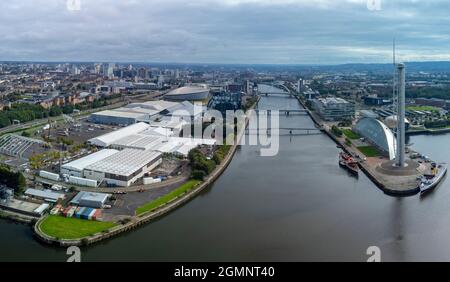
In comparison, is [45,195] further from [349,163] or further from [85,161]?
[349,163]

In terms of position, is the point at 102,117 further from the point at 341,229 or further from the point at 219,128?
the point at 341,229

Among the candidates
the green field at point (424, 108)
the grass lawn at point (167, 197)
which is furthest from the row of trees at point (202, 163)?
the green field at point (424, 108)

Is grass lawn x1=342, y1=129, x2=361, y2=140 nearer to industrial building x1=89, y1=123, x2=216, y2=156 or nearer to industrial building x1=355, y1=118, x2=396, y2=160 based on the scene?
industrial building x1=355, y1=118, x2=396, y2=160

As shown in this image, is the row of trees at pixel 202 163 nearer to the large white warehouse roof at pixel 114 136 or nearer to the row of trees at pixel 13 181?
the large white warehouse roof at pixel 114 136

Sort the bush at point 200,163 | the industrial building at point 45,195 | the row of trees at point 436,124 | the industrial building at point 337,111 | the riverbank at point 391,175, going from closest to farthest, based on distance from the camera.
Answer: the industrial building at point 45,195 < the riverbank at point 391,175 < the bush at point 200,163 < the row of trees at point 436,124 < the industrial building at point 337,111

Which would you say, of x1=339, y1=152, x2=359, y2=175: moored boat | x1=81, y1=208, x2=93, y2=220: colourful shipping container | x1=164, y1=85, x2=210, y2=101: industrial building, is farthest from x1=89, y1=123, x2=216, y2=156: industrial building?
x1=164, y1=85, x2=210, y2=101: industrial building

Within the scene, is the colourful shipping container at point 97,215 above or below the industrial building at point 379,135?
below
